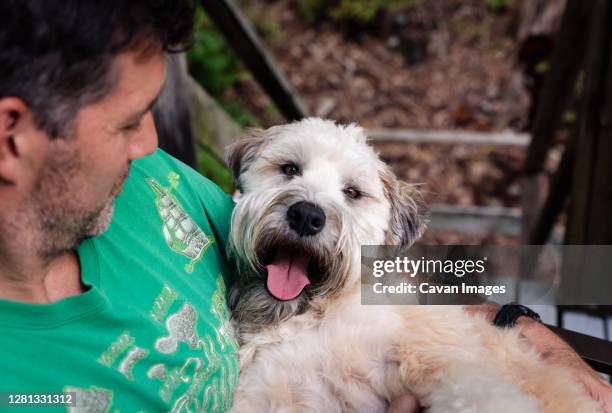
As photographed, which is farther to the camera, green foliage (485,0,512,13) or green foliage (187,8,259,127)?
green foliage (485,0,512,13)

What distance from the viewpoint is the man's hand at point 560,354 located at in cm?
200

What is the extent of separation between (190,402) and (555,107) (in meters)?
4.00

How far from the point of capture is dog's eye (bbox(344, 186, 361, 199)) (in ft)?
7.26

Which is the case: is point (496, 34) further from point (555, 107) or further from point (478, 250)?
point (478, 250)

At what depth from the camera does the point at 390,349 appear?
195 centimetres

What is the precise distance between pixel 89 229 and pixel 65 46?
0.46 metres

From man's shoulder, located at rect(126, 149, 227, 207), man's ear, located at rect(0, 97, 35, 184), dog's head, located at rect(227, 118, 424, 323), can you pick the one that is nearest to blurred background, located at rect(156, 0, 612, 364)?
dog's head, located at rect(227, 118, 424, 323)

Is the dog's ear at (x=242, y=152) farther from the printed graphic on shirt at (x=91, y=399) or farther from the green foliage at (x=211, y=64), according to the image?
the green foliage at (x=211, y=64)

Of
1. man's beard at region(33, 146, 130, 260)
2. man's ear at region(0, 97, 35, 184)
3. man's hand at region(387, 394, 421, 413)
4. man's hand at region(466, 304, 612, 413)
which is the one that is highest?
man's ear at region(0, 97, 35, 184)

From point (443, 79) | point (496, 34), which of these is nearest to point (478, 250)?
point (443, 79)

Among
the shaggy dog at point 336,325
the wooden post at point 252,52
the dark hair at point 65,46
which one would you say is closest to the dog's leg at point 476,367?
the shaggy dog at point 336,325

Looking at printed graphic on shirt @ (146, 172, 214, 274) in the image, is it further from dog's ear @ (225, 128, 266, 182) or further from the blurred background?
the blurred background

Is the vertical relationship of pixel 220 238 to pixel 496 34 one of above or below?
above

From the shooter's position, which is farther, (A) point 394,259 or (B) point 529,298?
(B) point 529,298
